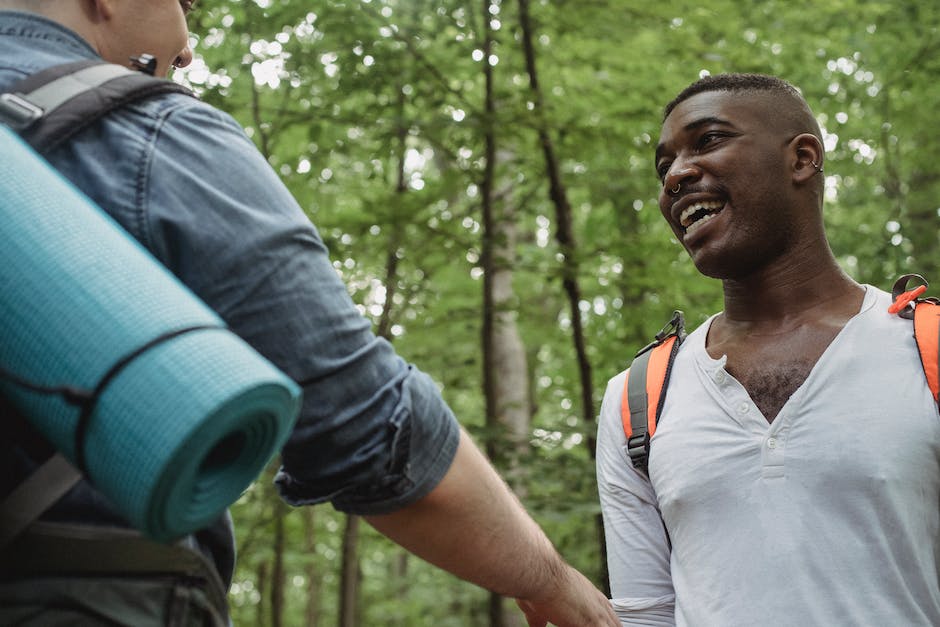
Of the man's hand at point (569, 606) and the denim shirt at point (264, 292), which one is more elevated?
the denim shirt at point (264, 292)

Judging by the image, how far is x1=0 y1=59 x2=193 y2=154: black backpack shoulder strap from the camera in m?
1.31

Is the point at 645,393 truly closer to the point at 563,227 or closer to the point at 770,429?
the point at 770,429

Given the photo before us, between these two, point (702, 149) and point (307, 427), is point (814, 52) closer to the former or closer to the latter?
point (702, 149)

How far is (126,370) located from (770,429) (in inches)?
73.2

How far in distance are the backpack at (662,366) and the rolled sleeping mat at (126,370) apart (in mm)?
1736

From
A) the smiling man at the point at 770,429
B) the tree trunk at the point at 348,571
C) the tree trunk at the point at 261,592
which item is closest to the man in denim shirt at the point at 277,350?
the smiling man at the point at 770,429

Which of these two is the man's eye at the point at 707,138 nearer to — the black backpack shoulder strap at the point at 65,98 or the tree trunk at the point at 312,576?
the black backpack shoulder strap at the point at 65,98

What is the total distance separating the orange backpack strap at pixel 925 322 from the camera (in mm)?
2322

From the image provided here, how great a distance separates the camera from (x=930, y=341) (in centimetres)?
235

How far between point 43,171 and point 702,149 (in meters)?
2.15

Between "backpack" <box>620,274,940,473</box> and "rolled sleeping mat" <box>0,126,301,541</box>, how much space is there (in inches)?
68.4

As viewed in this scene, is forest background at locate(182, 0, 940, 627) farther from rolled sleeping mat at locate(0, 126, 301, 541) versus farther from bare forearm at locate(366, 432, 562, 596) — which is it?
rolled sleeping mat at locate(0, 126, 301, 541)

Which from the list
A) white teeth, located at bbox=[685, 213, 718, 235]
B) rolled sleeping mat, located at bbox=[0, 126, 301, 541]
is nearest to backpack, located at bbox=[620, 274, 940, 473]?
white teeth, located at bbox=[685, 213, 718, 235]

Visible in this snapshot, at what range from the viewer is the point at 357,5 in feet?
18.3
